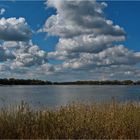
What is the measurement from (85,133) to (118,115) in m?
1.39

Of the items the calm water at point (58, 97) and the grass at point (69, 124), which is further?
the calm water at point (58, 97)

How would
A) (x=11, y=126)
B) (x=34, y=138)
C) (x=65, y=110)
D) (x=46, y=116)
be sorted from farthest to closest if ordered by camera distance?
(x=65, y=110)
(x=46, y=116)
(x=11, y=126)
(x=34, y=138)

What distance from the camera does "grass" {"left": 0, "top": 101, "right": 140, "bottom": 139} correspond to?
816cm

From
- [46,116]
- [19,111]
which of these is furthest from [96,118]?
[19,111]

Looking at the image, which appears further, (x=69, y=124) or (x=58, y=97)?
(x=58, y=97)

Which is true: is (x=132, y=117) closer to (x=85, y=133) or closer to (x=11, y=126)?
(x=85, y=133)

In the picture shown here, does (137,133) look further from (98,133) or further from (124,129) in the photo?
(98,133)

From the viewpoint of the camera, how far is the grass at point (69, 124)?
8.16m

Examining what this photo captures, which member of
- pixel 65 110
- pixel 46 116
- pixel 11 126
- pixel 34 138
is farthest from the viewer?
pixel 65 110

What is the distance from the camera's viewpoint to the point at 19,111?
9023mm

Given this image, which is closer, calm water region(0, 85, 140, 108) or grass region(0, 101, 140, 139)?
grass region(0, 101, 140, 139)

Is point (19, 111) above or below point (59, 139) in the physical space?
above

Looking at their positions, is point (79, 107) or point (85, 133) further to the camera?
point (79, 107)

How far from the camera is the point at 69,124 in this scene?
8.65 metres
